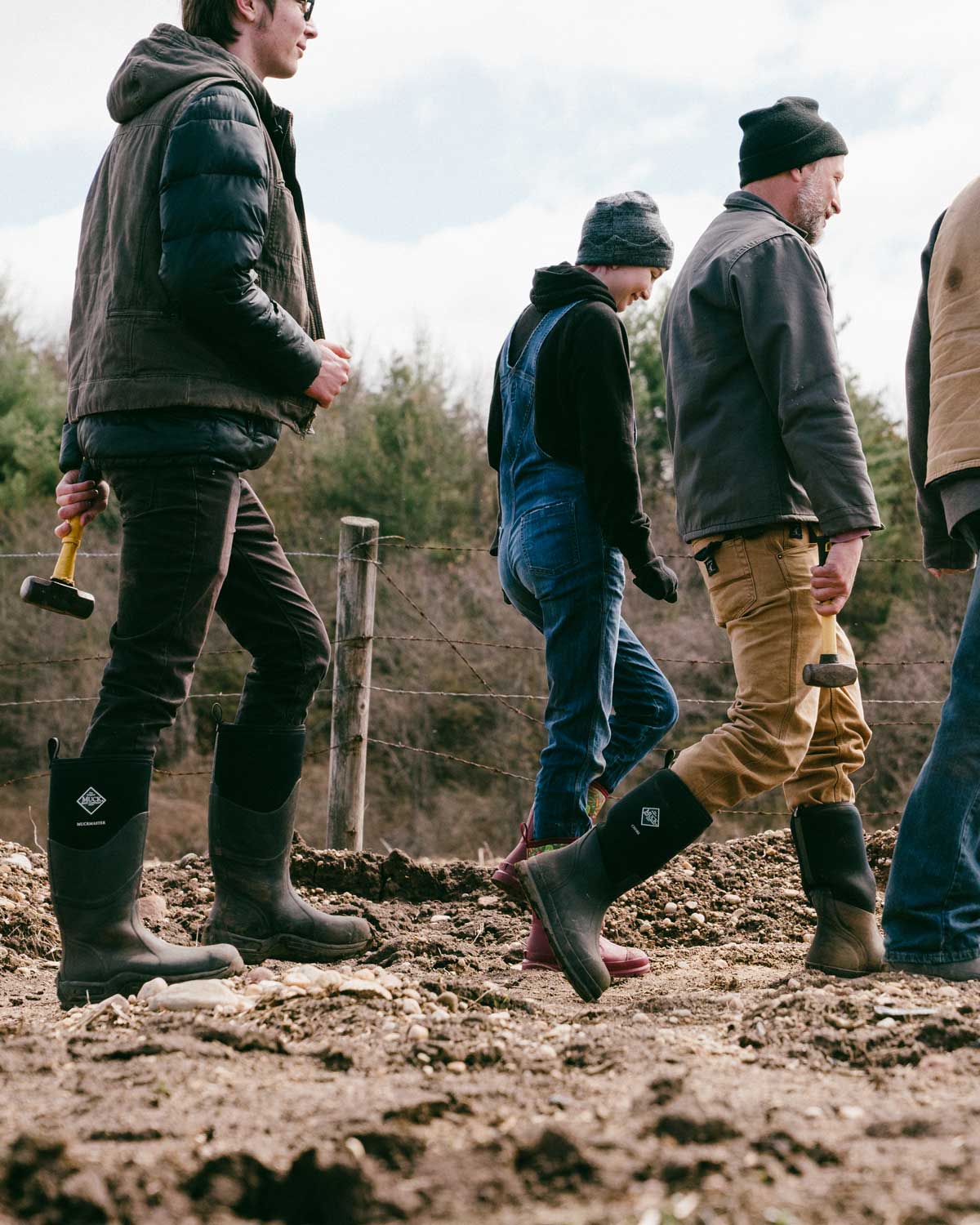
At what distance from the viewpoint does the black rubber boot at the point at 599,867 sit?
10.6 ft

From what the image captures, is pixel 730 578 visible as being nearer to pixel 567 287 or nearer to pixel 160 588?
pixel 567 287

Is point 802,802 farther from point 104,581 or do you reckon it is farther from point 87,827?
point 104,581

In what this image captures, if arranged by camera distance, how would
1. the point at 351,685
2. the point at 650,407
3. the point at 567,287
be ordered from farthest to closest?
the point at 650,407 < the point at 351,685 < the point at 567,287

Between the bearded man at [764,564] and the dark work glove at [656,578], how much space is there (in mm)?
202

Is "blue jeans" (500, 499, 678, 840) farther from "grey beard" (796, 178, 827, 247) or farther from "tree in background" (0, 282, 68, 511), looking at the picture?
"tree in background" (0, 282, 68, 511)

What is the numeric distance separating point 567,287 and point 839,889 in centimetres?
181

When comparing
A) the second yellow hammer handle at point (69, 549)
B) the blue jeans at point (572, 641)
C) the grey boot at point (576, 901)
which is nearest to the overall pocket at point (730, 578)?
the blue jeans at point (572, 641)

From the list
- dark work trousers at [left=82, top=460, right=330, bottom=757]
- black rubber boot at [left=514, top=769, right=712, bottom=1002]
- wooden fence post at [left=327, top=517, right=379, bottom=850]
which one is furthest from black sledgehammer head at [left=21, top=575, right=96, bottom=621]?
wooden fence post at [left=327, top=517, right=379, bottom=850]

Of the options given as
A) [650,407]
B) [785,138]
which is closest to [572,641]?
[785,138]

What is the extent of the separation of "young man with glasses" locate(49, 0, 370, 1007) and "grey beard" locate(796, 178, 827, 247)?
4.45 ft

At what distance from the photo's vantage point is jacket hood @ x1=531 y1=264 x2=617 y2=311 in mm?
3783

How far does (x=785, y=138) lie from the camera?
367 cm

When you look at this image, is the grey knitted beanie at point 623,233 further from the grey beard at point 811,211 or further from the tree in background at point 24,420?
the tree in background at point 24,420

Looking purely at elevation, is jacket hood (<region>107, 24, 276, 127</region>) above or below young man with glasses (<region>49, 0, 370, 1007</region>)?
above
